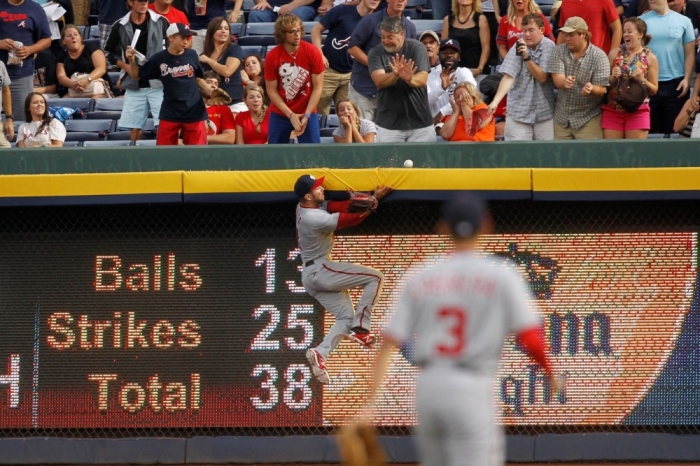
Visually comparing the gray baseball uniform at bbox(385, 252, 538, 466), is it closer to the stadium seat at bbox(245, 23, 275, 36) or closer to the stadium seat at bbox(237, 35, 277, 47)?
the stadium seat at bbox(237, 35, 277, 47)

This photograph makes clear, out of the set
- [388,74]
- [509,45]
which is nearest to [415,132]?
[388,74]

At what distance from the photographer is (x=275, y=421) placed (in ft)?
27.1

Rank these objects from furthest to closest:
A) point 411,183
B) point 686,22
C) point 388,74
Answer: point 686,22
point 388,74
point 411,183

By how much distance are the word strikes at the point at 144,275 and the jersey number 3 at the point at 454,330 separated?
360 centimetres

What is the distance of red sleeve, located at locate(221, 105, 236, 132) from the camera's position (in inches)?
396

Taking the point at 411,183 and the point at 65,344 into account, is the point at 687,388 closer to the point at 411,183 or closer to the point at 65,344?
the point at 411,183

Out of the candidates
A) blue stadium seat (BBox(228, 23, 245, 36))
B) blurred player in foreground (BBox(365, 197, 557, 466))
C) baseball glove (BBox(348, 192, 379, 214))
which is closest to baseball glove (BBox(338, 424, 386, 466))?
blurred player in foreground (BBox(365, 197, 557, 466))

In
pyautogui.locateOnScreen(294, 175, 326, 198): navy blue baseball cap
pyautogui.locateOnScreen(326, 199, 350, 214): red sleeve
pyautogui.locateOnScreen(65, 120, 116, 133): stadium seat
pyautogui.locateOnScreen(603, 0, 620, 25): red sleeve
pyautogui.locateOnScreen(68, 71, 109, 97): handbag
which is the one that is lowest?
pyautogui.locateOnScreen(65, 120, 116, 133): stadium seat

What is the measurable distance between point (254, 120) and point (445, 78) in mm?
1692

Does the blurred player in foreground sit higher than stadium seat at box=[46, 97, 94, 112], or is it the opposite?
the blurred player in foreground

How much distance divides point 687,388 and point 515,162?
2036 millimetres

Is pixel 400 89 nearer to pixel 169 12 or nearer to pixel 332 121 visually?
pixel 332 121

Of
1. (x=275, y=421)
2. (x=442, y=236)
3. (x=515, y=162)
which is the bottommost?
(x=275, y=421)

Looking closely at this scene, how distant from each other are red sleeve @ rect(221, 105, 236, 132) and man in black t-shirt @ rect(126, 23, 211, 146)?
50cm
